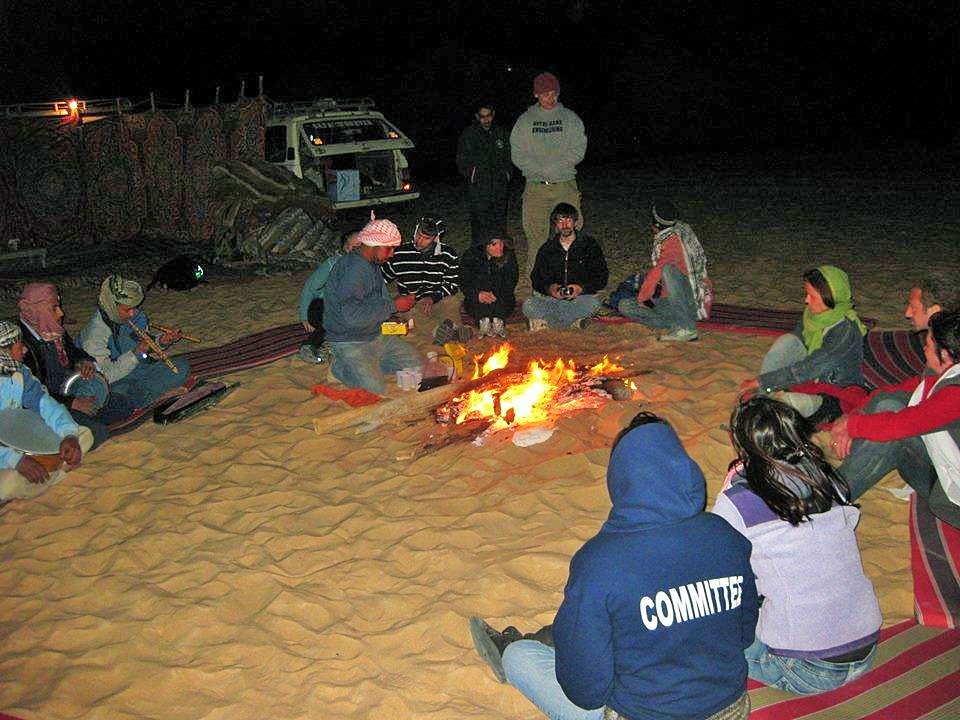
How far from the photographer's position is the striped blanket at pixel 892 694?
3.12 m

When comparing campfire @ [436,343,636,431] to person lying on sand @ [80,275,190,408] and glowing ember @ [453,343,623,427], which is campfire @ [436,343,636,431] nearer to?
glowing ember @ [453,343,623,427]

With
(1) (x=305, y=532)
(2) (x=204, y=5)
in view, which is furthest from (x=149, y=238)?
(2) (x=204, y=5)

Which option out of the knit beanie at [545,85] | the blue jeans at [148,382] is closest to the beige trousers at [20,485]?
the blue jeans at [148,382]

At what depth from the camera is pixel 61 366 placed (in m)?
6.07

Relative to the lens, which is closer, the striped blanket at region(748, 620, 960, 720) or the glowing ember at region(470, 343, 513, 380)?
the striped blanket at region(748, 620, 960, 720)

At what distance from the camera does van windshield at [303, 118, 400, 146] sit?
1357 centimetres

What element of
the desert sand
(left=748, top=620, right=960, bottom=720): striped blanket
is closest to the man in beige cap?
the desert sand

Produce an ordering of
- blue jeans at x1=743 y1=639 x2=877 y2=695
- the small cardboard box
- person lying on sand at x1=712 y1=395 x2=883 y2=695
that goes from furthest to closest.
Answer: the small cardboard box < blue jeans at x1=743 y1=639 x2=877 y2=695 < person lying on sand at x1=712 y1=395 x2=883 y2=695

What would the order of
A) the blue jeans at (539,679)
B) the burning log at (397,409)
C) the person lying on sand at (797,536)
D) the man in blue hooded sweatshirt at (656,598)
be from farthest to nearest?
the burning log at (397,409) < the blue jeans at (539,679) < the person lying on sand at (797,536) < the man in blue hooded sweatshirt at (656,598)

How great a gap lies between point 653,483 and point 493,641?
1.54 meters

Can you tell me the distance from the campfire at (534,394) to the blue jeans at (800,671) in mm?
2849

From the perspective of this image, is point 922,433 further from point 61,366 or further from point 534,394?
point 61,366

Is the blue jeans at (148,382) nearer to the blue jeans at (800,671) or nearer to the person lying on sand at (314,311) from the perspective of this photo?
the person lying on sand at (314,311)

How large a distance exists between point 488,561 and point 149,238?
11.7m
